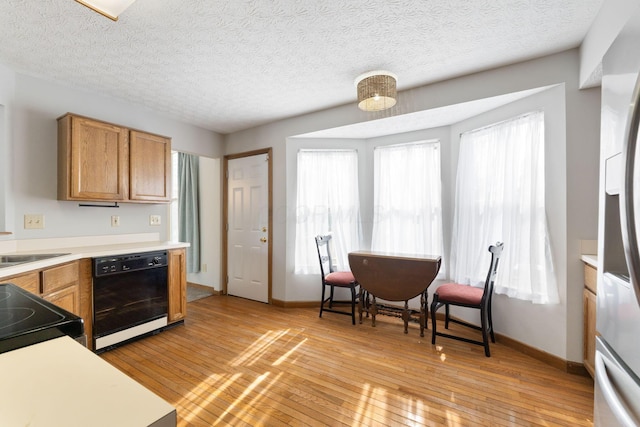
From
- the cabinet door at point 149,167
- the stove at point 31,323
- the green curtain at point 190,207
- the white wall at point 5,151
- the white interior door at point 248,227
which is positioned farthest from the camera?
the green curtain at point 190,207

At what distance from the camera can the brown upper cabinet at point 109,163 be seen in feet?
7.48

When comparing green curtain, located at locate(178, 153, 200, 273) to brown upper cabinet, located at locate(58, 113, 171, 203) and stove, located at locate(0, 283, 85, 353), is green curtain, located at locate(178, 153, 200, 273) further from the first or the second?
stove, located at locate(0, 283, 85, 353)

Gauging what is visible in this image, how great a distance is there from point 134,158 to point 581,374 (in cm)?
406

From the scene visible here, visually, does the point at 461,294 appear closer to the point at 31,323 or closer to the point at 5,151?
the point at 31,323

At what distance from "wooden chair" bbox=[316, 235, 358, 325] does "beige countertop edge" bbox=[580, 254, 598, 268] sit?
70.8 inches

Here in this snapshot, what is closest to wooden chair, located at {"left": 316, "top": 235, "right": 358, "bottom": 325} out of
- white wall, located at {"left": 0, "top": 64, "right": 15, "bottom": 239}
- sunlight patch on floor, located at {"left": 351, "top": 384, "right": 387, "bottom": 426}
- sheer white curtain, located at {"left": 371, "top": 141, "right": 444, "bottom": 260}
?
sheer white curtain, located at {"left": 371, "top": 141, "right": 444, "bottom": 260}

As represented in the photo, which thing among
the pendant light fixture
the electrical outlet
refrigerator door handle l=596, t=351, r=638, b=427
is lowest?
refrigerator door handle l=596, t=351, r=638, b=427

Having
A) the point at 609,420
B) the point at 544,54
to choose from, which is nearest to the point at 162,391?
the point at 609,420


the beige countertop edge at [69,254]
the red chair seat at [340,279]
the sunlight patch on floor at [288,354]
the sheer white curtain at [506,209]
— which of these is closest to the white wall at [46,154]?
the beige countertop edge at [69,254]

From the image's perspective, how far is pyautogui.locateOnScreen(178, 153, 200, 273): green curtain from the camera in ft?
13.9

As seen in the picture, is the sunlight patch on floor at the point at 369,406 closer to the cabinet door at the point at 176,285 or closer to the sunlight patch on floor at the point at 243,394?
the sunlight patch on floor at the point at 243,394

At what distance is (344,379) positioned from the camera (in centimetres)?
193

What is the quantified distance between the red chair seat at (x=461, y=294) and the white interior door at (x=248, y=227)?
A: 82.8 inches

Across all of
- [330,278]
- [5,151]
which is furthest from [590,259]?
[5,151]
